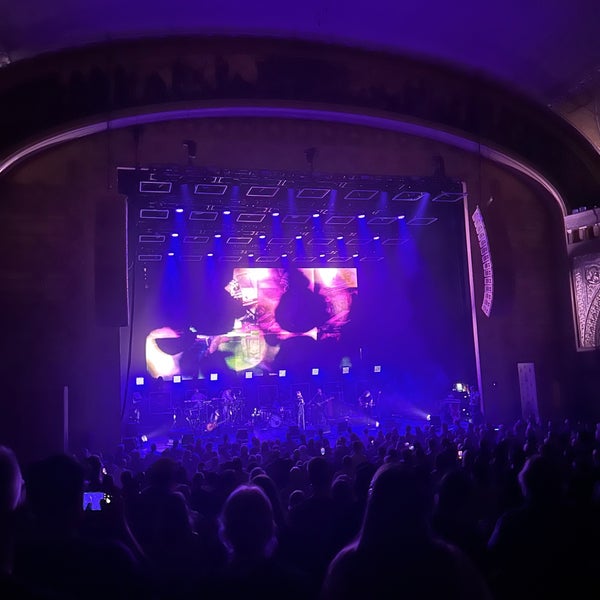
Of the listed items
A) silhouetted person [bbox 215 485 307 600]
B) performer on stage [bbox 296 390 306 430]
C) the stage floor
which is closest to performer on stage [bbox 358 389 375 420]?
the stage floor

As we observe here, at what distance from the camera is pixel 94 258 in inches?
501

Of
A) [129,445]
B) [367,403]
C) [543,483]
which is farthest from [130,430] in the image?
[543,483]

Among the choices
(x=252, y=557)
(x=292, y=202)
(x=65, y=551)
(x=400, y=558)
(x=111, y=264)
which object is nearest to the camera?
(x=400, y=558)

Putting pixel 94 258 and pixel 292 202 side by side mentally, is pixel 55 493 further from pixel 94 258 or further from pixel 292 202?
pixel 292 202

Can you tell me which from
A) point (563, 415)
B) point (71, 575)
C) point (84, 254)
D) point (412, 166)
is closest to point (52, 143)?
point (84, 254)

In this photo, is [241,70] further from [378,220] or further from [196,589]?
[196,589]

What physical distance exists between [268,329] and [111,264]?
46.9ft

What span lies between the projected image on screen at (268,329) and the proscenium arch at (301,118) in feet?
31.3

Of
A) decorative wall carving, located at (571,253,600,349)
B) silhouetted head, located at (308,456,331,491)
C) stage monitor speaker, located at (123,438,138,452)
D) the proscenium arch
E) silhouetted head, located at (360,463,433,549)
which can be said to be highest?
the proscenium arch

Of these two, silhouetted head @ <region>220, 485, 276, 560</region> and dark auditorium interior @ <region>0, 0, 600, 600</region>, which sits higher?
dark auditorium interior @ <region>0, 0, 600, 600</region>

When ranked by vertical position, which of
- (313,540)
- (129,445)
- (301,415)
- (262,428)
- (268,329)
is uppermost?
(268,329)

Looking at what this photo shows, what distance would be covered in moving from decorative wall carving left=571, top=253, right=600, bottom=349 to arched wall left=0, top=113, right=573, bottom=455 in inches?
26.5

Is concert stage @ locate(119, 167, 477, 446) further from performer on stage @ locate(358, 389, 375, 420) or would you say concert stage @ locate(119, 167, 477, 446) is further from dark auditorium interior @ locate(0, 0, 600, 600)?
dark auditorium interior @ locate(0, 0, 600, 600)

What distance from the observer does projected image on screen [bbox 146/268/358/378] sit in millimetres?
23938
